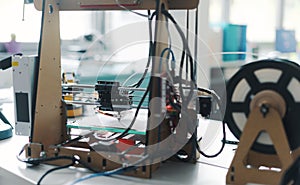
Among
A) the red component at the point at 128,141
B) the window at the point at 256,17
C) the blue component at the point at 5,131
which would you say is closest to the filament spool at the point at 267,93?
the red component at the point at 128,141

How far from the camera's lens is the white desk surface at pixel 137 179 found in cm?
98

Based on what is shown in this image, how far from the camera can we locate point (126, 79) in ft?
4.05

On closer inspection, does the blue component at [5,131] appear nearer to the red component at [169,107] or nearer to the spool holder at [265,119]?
the red component at [169,107]

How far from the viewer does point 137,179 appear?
1000 mm

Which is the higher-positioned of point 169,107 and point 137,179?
point 169,107

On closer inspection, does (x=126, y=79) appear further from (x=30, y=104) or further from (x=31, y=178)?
(x=31, y=178)

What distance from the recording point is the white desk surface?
0.98 metres

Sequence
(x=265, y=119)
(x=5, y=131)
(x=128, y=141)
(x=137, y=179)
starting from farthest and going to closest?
1. (x=5, y=131)
2. (x=128, y=141)
3. (x=137, y=179)
4. (x=265, y=119)

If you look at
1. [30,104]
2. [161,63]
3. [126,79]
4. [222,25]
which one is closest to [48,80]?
[30,104]

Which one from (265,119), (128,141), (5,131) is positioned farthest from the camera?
(5,131)

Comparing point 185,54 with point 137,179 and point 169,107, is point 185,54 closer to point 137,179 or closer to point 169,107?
point 169,107

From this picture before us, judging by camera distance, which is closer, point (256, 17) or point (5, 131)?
point (5, 131)

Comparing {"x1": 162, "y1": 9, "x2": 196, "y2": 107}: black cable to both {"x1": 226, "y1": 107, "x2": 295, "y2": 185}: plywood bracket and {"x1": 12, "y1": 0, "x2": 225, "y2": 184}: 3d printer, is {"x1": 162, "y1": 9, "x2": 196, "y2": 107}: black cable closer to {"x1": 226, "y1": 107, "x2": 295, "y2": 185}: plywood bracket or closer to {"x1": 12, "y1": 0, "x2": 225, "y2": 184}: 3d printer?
{"x1": 12, "y1": 0, "x2": 225, "y2": 184}: 3d printer

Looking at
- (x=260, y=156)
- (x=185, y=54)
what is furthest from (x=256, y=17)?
(x=260, y=156)
